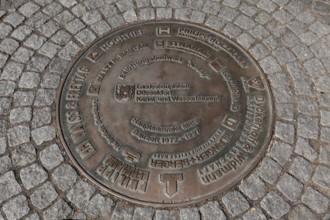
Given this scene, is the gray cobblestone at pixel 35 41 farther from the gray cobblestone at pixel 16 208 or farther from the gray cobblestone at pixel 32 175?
the gray cobblestone at pixel 16 208

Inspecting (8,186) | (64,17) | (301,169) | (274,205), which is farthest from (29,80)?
(301,169)

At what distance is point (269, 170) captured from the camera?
9.71 feet

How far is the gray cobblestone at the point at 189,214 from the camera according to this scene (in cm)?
277

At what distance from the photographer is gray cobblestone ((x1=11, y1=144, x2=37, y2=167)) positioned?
9.83 ft

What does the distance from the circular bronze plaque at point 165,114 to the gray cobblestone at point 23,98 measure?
293 mm

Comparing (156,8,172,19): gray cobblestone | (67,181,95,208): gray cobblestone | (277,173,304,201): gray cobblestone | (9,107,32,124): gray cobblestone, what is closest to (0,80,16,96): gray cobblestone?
(9,107,32,124): gray cobblestone

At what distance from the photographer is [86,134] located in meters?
3.09

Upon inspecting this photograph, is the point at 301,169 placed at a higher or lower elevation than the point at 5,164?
lower

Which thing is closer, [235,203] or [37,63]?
[235,203]

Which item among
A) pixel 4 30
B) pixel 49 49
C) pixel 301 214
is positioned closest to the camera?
pixel 301 214

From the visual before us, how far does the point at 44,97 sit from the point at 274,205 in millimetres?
2167

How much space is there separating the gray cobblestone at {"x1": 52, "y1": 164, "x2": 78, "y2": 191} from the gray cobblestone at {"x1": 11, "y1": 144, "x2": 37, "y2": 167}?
24 centimetres

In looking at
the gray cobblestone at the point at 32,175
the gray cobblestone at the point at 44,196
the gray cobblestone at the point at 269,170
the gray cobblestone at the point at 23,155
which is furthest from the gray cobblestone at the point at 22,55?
the gray cobblestone at the point at 269,170

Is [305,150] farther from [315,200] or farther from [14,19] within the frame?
[14,19]
